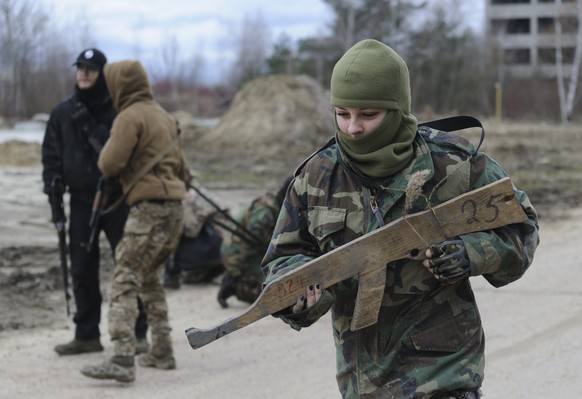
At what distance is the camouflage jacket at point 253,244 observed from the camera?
849cm

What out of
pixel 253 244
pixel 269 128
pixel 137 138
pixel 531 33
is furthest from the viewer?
pixel 531 33

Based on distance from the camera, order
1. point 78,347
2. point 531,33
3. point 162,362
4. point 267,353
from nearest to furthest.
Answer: point 162,362 < point 78,347 < point 267,353 < point 531,33

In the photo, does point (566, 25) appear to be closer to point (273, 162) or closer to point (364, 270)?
point (273, 162)

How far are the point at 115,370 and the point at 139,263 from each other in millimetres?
697

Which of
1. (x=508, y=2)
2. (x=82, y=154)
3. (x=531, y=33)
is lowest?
(x=531, y=33)

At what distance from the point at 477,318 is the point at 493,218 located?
15.4 inches

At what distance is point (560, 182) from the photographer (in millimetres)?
19297

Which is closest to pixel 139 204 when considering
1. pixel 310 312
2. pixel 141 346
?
pixel 141 346

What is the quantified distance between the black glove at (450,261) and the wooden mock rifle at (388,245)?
0.05 m

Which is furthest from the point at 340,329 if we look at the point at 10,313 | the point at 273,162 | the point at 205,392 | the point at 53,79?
the point at 53,79

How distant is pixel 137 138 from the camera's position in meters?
6.32

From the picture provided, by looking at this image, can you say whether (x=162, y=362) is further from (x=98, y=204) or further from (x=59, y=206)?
(x=59, y=206)

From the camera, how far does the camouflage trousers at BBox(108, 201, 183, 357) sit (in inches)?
246

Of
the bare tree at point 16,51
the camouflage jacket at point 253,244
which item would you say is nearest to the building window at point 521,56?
the bare tree at point 16,51
